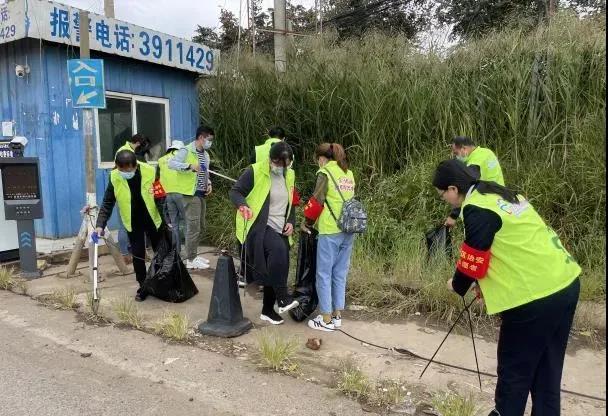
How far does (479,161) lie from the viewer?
5.51 metres

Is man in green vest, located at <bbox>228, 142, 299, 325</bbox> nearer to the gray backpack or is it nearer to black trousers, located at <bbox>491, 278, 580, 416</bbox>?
the gray backpack

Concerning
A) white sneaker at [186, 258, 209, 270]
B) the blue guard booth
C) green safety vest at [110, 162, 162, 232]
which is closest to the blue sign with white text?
green safety vest at [110, 162, 162, 232]

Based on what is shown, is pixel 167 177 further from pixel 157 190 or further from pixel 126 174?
pixel 126 174

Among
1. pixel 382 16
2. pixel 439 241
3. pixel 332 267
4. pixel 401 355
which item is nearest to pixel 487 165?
pixel 439 241

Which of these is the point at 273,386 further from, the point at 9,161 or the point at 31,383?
the point at 9,161

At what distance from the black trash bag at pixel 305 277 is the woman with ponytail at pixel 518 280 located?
7.04ft

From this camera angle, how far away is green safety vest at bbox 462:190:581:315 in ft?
7.96

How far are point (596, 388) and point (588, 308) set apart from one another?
4.04ft

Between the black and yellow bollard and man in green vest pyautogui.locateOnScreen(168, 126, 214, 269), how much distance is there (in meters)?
2.14

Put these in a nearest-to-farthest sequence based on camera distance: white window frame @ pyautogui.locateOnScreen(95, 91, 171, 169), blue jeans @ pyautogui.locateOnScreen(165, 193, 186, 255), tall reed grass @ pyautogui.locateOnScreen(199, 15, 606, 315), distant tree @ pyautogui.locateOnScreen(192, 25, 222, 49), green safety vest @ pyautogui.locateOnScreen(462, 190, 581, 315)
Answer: green safety vest @ pyautogui.locateOnScreen(462, 190, 581, 315)
tall reed grass @ pyautogui.locateOnScreen(199, 15, 606, 315)
blue jeans @ pyautogui.locateOnScreen(165, 193, 186, 255)
white window frame @ pyautogui.locateOnScreen(95, 91, 171, 169)
distant tree @ pyautogui.locateOnScreen(192, 25, 222, 49)

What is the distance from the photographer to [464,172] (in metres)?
2.62

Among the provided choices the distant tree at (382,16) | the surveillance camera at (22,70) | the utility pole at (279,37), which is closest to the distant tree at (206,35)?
the distant tree at (382,16)

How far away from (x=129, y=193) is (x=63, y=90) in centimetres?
283

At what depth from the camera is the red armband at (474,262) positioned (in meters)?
2.45
